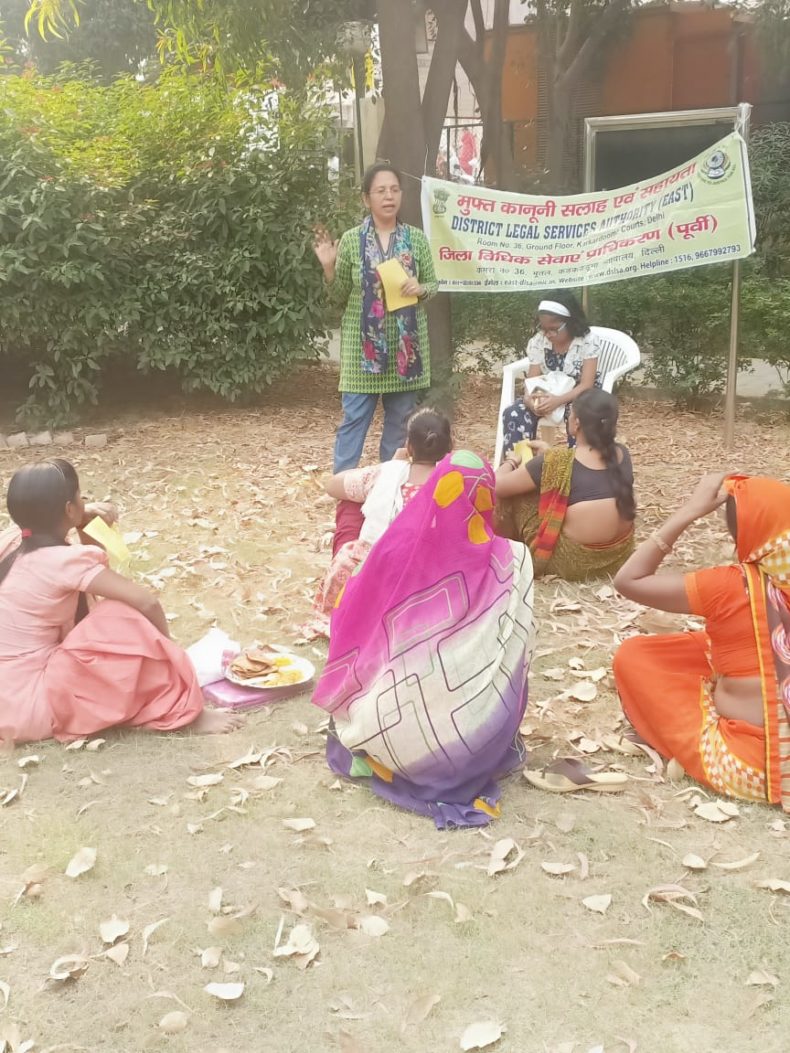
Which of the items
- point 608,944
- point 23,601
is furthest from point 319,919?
point 23,601

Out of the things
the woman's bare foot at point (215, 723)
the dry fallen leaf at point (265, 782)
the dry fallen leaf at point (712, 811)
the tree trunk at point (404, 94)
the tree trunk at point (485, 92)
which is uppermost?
the tree trunk at point (485, 92)

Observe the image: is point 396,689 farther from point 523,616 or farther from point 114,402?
point 114,402

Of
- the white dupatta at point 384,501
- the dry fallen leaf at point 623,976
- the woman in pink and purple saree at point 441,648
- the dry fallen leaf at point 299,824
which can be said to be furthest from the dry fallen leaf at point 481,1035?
the white dupatta at point 384,501

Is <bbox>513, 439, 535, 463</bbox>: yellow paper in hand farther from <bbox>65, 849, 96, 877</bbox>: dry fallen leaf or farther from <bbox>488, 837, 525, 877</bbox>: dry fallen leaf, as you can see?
<bbox>65, 849, 96, 877</bbox>: dry fallen leaf

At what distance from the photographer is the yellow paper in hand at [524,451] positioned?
211 inches

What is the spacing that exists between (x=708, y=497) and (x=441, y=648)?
0.99 metres

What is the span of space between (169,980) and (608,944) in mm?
1127

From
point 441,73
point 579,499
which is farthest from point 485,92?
point 579,499

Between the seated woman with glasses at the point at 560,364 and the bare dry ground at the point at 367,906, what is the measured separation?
6.61 feet

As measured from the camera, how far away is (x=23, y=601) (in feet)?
11.9

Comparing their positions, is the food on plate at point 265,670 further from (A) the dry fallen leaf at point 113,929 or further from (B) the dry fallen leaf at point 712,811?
(B) the dry fallen leaf at point 712,811

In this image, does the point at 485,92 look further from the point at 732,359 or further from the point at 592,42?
the point at 732,359

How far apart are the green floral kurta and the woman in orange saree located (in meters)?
2.97

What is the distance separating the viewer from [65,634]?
379 centimetres
